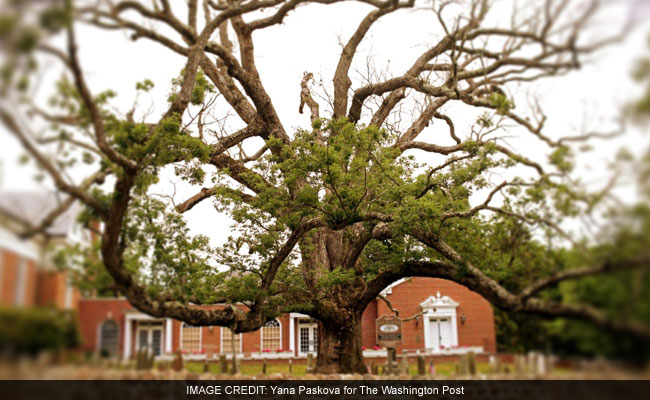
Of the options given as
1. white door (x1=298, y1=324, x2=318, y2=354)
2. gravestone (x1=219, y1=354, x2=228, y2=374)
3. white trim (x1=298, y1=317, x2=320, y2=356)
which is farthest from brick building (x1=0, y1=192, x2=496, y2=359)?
white door (x1=298, y1=324, x2=318, y2=354)

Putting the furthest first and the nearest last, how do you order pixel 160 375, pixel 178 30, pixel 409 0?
pixel 409 0
pixel 178 30
pixel 160 375

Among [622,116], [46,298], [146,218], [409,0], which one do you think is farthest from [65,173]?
[409,0]

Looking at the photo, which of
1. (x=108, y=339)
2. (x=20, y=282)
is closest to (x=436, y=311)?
(x=108, y=339)

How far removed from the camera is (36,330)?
12.0ft

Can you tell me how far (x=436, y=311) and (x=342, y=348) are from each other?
4415 millimetres

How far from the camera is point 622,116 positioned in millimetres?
4070

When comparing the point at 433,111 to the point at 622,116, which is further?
the point at 433,111

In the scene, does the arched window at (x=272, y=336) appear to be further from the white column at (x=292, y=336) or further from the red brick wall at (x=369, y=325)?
the red brick wall at (x=369, y=325)

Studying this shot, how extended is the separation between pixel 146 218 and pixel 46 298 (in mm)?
3980

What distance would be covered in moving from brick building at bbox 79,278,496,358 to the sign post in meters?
0.18

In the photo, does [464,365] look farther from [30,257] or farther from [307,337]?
[307,337]

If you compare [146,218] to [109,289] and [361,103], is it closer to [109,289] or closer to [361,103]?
[109,289]

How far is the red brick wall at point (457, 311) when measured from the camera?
23.0ft
